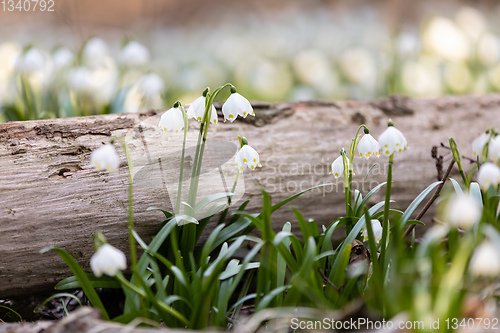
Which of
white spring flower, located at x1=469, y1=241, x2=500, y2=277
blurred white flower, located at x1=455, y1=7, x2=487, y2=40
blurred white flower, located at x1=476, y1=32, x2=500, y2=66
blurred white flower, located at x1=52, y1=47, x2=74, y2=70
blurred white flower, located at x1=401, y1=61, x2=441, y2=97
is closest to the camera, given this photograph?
white spring flower, located at x1=469, y1=241, x2=500, y2=277

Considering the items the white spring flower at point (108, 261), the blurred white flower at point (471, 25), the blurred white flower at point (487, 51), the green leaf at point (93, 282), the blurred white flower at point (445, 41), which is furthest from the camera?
the blurred white flower at point (471, 25)

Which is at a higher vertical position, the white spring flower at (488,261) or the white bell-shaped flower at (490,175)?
the white bell-shaped flower at (490,175)

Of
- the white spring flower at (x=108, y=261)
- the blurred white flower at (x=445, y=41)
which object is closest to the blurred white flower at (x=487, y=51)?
the blurred white flower at (x=445, y=41)

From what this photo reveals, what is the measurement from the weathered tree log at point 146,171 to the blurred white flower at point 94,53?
1446 millimetres

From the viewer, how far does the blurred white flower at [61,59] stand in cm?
330

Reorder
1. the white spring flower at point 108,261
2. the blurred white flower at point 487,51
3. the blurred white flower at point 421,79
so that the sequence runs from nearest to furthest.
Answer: the white spring flower at point 108,261 < the blurred white flower at point 421,79 < the blurred white flower at point 487,51

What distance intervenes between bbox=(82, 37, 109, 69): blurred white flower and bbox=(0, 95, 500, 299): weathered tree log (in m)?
1.45

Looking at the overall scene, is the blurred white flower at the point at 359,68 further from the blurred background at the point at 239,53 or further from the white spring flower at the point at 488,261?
the white spring flower at the point at 488,261

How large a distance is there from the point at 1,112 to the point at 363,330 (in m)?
2.59

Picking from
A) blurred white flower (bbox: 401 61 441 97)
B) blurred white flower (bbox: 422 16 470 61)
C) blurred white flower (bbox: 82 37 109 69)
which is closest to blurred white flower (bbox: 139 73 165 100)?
blurred white flower (bbox: 82 37 109 69)

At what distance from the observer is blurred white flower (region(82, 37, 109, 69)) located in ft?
11.1

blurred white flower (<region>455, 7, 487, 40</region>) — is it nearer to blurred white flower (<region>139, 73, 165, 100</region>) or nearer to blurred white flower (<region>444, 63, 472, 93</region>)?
blurred white flower (<region>444, 63, 472, 93</region>)

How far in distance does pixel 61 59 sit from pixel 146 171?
1.76 m

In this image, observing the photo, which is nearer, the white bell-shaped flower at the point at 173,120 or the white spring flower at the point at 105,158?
the white spring flower at the point at 105,158
